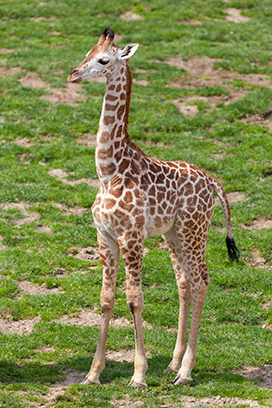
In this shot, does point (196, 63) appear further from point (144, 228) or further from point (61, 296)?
point (144, 228)

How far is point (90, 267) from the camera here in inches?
452

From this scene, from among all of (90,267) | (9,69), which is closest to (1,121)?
(9,69)

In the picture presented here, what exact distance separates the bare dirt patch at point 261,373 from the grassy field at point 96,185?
22mm

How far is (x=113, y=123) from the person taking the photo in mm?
7395

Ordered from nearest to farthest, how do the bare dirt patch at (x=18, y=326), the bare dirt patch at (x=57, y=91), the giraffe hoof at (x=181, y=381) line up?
1. the giraffe hoof at (x=181, y=381)
2. the bare dirt patch at (x=18, y=326)
3. the bare dirt patch at (x=57, y=91)

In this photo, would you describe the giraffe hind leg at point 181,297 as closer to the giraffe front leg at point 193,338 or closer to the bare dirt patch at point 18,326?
the giraffe front leg at point 193,338

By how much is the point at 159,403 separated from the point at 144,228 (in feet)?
7.73

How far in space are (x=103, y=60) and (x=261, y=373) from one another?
528 cm

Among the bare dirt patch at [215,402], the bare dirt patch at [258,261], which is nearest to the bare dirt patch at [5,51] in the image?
the bare dirt patch at [258,261]

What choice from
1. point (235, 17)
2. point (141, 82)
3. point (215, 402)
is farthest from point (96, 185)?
point (235, 17)

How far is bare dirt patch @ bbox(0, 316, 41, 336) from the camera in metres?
9.16

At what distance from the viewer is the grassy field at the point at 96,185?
26.4ft

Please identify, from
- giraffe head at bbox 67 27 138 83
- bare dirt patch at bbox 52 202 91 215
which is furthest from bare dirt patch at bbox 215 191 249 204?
giraffe head at bbox 67 27 138 83

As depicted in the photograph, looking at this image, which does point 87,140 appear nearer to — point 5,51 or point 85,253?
point 85,253
